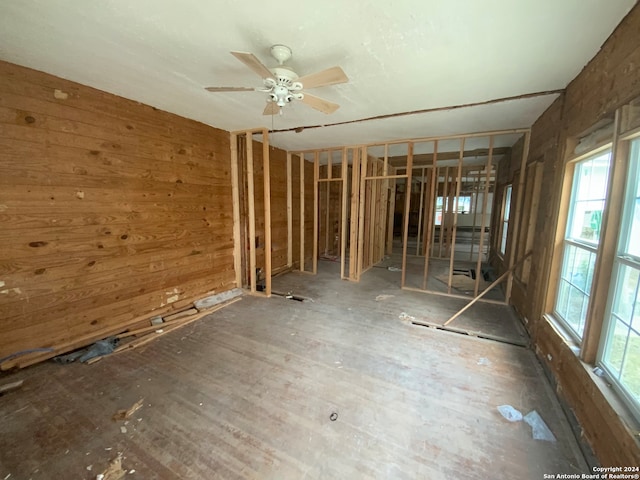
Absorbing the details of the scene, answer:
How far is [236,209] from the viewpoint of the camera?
3998 mm

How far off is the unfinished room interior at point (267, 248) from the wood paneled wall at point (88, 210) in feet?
0.06

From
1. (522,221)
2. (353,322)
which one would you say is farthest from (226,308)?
(522,221)

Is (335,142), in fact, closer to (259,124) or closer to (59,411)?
(259,124)

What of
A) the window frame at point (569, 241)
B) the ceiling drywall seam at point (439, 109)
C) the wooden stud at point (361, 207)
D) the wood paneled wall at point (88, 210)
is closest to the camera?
the window frame at point (569, 241)

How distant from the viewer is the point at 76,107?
2275mm

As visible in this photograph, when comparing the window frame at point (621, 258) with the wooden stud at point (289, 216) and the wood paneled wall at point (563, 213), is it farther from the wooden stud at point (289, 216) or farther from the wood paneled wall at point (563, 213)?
the wooden stud at point (289, 216)

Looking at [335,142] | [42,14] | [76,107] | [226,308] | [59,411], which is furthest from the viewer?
[335,142]

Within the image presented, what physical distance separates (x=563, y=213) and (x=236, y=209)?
4028 mm

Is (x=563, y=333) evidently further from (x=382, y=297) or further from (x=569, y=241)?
(x=382, y=297)

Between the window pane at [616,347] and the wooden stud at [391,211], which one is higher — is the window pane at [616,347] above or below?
below

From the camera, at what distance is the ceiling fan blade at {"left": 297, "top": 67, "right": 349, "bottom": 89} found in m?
1.62

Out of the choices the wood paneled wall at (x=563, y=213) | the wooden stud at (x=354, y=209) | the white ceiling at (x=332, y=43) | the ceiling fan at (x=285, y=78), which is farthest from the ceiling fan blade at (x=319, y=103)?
the wooden stud at (x=354, y=209)

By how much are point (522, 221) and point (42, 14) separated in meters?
5.17

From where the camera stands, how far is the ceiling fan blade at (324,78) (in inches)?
63.6
